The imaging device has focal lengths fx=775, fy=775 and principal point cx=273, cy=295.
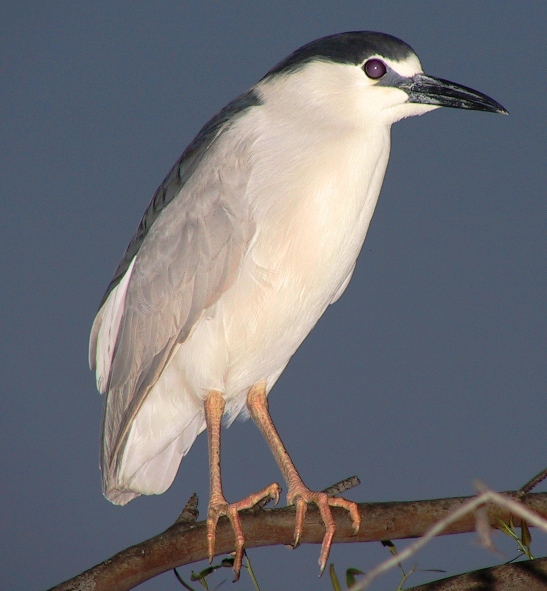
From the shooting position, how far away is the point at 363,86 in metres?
2.00

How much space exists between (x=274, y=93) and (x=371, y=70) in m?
0.28

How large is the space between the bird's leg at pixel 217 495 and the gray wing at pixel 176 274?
0.19m

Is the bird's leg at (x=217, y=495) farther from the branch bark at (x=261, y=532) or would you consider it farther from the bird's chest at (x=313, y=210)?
the bird's chest at (x=313, y=210)

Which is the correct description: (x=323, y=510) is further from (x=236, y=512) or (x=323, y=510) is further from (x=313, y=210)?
(x=313, y=210)

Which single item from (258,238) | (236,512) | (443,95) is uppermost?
(443,95)

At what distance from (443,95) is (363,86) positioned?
210 mm

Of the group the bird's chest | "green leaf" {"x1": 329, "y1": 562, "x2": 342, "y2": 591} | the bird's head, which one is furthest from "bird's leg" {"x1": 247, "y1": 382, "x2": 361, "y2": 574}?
the bird's head

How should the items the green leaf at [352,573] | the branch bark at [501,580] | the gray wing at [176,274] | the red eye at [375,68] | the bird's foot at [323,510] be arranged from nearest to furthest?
the branch bark at [501,580] → the green leaf at [352,573] → the bird's foot at [323,510] → the red eye at [375,68] → the gray wing at [176,274]

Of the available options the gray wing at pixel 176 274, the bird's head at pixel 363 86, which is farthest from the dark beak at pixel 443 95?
the gray wing at pixel 176 274

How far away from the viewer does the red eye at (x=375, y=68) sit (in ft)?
6.47

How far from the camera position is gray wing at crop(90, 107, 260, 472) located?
2.08 m

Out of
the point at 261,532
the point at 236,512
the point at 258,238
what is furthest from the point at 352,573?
the point at 258,238

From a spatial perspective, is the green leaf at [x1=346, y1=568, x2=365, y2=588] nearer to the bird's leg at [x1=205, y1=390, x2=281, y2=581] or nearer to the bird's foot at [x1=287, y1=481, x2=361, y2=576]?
the bird's foot at [x1=287, y1=481, x2=361, y2=576]

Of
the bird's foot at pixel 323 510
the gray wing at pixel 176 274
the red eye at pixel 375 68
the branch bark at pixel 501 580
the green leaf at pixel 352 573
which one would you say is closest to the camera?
the branch bark at pixel 501 580
